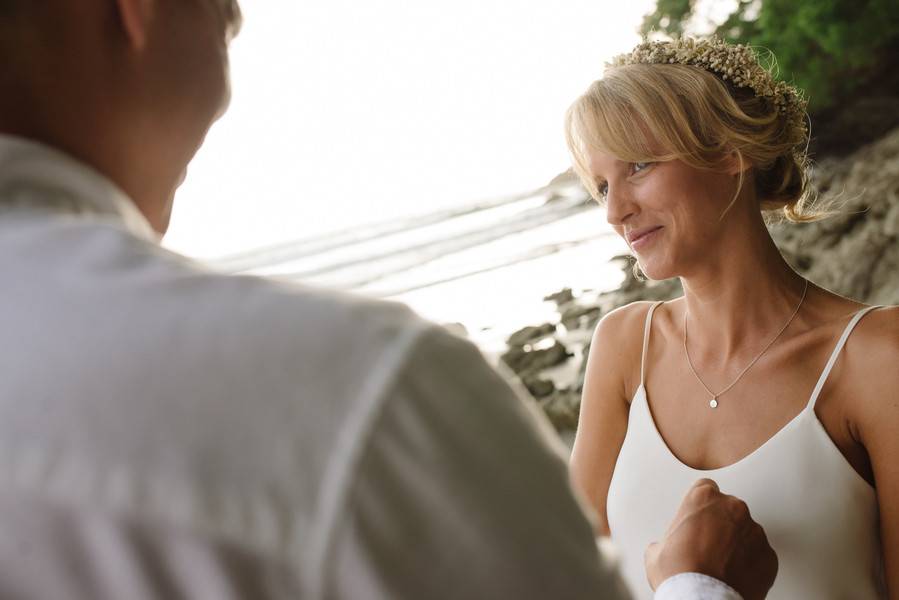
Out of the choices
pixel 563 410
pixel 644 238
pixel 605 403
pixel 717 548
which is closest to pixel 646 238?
pixel 644 238

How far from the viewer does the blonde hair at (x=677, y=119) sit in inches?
62.1

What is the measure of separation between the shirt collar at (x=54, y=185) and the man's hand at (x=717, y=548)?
36.7 inches

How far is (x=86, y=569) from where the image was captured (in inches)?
12.8

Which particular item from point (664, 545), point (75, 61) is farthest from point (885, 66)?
point (75, 61)

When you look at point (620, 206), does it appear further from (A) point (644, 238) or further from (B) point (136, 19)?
(B) point (136, 19)

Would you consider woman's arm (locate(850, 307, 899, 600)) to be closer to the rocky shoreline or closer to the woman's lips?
the woman's lips

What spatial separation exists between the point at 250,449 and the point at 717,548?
0.99 metres

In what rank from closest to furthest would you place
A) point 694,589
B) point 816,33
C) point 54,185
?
point 54,185 < point 694,589 < point 816,33

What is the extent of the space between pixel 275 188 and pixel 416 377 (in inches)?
291

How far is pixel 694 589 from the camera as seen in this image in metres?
1.02

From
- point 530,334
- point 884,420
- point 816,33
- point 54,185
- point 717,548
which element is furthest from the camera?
point 816,33

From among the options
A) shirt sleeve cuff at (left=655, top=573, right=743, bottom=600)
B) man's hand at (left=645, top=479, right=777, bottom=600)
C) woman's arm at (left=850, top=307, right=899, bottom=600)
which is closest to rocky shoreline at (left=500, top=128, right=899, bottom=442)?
woman's arm at (left=850, top=307, right=899, bottom=600)

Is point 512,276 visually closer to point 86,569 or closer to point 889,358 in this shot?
point 889,358

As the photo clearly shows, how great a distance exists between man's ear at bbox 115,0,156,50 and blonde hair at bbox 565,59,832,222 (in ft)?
4.14
